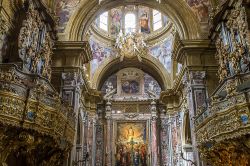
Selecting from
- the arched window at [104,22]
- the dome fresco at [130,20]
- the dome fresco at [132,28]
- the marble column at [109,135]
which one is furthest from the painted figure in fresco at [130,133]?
the arched window at [104,22]

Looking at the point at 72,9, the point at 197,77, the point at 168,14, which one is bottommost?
the point at 197,77

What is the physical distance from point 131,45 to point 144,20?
2.37 m

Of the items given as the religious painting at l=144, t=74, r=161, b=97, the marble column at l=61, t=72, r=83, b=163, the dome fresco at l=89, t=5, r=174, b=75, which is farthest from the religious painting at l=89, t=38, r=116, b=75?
the marble column at l=61, t=72, r=83, b=163

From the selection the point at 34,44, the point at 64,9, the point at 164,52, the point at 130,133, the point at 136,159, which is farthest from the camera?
the point at 130,133

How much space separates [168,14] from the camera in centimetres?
1500

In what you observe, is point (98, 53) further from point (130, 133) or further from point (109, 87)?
point (130, 133)

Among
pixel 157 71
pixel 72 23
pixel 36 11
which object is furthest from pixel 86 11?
pixel 157 71

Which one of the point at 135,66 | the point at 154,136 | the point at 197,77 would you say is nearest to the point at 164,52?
the point at 135,66

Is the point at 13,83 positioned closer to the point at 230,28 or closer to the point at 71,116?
the point at 71,116

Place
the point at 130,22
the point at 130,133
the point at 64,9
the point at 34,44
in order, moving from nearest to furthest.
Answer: the point at 34,44 → the point at 64,9 → the point at 130,133 → the point at 130,22

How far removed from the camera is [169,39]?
2039 cm

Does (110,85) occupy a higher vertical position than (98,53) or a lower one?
lower

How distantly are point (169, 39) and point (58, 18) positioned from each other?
9.08 m

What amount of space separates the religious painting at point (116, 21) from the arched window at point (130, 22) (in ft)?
1.58
